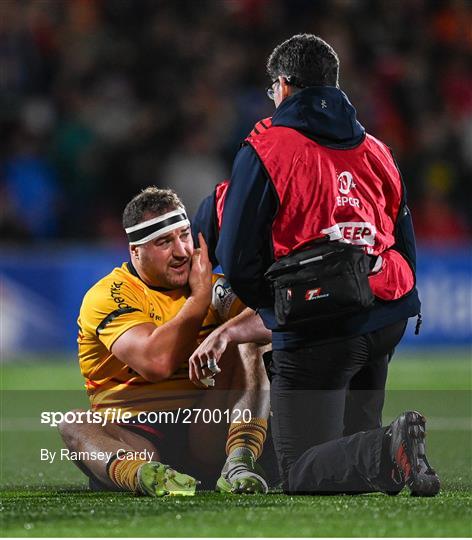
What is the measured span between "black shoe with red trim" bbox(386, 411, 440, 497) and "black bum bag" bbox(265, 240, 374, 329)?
1.73 ft

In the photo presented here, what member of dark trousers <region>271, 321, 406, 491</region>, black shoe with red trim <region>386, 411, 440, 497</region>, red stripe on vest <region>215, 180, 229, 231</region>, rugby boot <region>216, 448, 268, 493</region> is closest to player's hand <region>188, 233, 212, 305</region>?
red stripe on vest <region>215, 180, 229, 231</region>

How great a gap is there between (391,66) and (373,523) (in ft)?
40.4

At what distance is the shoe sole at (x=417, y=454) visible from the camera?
16.8 feet

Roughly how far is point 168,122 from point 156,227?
30.4 feet

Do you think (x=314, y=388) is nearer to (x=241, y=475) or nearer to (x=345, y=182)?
(x=241, y=475)

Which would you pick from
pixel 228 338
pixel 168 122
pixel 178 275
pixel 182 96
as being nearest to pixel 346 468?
pixel 228 338

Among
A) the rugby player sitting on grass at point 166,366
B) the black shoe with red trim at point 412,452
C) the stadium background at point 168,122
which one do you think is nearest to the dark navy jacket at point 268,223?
the rugby player sitting on grass at point 166,366

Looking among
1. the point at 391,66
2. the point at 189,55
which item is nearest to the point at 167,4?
the point at 189,55

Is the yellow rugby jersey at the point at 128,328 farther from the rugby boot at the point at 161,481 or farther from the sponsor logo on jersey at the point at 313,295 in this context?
the sponsor logo on jersey at the point at 313,295

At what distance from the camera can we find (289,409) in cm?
560

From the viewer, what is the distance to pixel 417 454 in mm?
5156

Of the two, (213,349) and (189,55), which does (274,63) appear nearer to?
(213,349)

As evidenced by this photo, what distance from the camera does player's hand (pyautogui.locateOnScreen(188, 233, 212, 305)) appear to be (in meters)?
5.97

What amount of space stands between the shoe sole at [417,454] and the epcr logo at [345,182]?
99 cm
